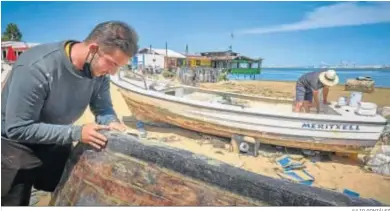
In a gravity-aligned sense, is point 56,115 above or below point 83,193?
above

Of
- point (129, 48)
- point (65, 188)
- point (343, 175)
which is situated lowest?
point (343, 175)

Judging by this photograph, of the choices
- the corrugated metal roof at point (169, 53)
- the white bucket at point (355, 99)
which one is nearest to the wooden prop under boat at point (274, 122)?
the white bucket at point (355, 99)

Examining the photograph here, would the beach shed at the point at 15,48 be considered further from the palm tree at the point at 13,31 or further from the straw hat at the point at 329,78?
the straw hat at the point at 329,78

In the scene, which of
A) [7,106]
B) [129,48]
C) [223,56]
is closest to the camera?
[7,106]

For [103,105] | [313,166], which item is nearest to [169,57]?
[313,166]

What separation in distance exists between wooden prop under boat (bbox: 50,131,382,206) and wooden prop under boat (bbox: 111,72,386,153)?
222 cm

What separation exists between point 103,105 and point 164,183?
1.61 ft

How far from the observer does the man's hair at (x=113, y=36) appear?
3.22 feet

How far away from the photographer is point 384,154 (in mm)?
3211

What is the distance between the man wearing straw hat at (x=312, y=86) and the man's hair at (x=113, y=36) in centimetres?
289

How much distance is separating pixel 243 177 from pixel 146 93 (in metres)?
3.19

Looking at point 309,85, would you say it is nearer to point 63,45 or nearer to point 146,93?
point 146,93

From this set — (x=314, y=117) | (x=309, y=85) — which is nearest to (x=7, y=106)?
(x=314, y=117)

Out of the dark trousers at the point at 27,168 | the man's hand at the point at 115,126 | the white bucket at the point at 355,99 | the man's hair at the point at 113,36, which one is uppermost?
the man's hair at the point at 113,36
